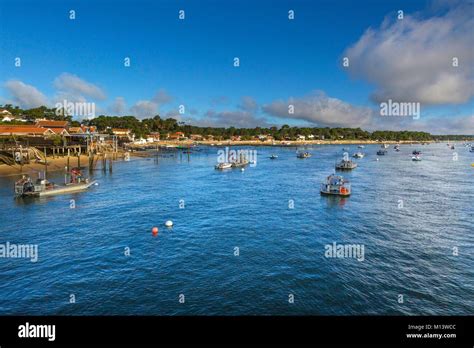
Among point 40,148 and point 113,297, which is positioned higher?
point 40,148

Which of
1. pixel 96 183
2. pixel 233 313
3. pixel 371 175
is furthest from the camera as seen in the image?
pixel 371 175

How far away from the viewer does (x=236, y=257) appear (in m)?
29.9

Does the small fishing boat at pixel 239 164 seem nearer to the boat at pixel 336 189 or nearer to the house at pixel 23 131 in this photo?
the boat at pixel 336 189

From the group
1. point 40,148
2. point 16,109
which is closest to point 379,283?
point 40,148

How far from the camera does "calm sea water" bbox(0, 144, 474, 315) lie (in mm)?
22078

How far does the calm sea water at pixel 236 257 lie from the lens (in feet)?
72.4

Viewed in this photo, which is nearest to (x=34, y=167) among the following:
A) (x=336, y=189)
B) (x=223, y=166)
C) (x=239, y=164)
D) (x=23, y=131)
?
(x=23, y=131)

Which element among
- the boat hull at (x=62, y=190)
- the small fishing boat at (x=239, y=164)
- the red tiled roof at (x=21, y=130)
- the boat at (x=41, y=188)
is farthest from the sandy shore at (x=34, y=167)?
the small fishing boat at (x=239, y=164)

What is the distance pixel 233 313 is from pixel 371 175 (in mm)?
78756

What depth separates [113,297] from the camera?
888 inches

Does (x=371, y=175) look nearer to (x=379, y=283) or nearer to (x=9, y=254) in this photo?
(x=379, y=283)

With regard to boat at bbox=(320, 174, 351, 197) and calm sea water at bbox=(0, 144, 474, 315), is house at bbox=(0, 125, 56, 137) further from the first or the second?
boat at bbox=(320, 174, 351, 197)
